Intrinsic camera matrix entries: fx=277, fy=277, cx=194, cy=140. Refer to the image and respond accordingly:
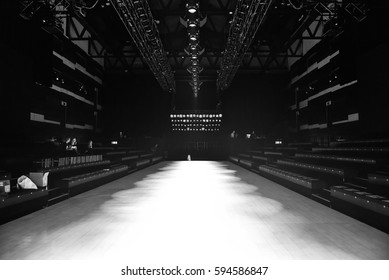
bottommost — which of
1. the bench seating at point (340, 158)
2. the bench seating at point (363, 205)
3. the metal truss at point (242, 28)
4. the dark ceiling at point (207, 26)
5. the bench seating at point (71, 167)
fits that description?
the bench seating at point (363, 205)

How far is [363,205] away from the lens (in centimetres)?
→ 373

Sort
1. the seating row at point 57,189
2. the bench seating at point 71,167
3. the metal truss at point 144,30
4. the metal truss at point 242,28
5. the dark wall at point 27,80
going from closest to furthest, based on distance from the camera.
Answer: the seating row at point 57,189, the bench seating at point 71,167, the dark wall at point 27,80, the metal truss at point 242,28, the metal truss at point 144,30

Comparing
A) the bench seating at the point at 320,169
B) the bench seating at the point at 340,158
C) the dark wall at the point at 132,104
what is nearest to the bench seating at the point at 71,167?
the bench seating at the point at 320,169

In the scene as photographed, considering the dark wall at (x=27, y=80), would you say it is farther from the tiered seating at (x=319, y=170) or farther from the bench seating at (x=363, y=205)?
the tiered seating at (x=319, y=170)

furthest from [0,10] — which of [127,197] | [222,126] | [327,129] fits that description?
[222,126]

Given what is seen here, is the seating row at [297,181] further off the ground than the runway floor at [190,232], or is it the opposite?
the seating row at [297,181]

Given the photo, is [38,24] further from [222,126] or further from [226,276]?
[222,126]

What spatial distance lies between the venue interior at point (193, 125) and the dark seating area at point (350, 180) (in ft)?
0.09

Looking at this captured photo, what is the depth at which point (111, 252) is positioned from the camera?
8.79 ft

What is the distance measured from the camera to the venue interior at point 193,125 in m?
3.19

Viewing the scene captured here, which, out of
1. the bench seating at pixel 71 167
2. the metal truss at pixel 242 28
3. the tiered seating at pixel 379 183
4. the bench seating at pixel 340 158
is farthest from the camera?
the metal truss at pixel 242 28

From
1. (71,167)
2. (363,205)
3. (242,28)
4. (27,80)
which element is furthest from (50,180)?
(242,28)

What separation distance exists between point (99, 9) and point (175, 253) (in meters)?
9.46

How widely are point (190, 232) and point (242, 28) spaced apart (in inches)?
290
